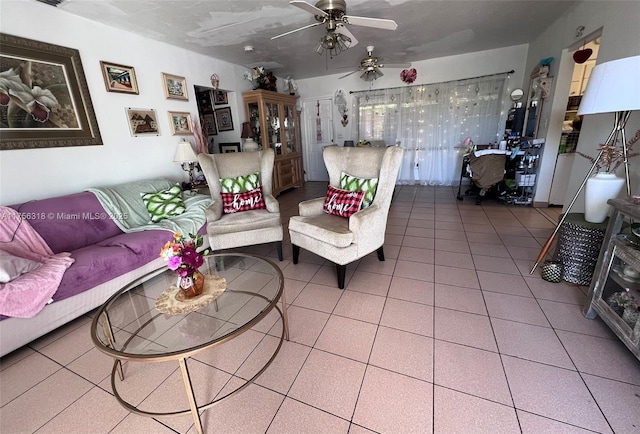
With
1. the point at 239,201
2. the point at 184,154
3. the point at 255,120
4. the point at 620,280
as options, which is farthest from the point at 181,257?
the point at 255,120

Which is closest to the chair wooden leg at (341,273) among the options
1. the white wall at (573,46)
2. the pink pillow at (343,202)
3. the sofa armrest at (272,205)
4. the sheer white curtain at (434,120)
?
the pink pillow at (343,202)

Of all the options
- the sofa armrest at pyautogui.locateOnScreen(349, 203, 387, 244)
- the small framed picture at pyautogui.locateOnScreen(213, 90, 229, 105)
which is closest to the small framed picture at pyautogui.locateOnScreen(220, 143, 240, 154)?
the small framed picture at pyautogui.locateOnScreen(213, 90, 229, 105)

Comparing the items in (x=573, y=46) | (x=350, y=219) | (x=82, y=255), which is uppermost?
(x=573, y=46)

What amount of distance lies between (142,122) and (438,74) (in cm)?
475

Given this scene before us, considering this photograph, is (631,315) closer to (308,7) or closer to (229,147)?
(308,7)

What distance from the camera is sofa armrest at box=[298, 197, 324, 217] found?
7.93ft

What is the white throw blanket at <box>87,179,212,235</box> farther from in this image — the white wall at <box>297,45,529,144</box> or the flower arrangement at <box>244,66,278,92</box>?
the white wall at <box>297,45,529,144</box>

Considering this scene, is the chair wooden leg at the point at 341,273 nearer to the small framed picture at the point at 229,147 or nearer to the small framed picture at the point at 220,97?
the small framed picture at the point at 229,147

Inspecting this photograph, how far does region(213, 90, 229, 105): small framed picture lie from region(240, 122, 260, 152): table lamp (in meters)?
0.59

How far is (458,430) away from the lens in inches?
40.7

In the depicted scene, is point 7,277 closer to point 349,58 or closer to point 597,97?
point 597,97

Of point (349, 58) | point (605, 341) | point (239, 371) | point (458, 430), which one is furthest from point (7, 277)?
point (349, 58)

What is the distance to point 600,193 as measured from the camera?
5.80 ft

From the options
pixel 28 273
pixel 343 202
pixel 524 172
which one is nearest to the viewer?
pixel 28 273
